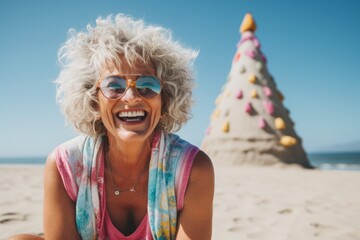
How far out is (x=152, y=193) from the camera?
1.77m

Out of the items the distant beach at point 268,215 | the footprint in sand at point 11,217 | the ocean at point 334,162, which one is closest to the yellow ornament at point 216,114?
the distant beach at point 268,215

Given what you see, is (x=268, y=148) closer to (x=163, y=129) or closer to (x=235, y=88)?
(x=235, y=88)

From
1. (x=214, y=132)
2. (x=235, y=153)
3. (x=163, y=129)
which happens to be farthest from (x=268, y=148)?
(x=163, y=129)

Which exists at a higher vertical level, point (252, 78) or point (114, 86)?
point (252, 78)

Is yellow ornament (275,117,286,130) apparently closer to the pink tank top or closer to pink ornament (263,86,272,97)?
pink ornament (263,86,272,97)

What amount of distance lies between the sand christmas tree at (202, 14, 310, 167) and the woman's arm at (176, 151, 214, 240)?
32.6 feet

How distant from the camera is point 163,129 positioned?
2068mm

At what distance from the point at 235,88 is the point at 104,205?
39.2 feet

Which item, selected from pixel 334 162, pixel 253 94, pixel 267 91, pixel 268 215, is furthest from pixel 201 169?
pixel 334 162

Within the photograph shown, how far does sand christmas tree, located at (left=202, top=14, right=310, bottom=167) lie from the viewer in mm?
11520

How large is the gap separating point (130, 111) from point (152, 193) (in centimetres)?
51

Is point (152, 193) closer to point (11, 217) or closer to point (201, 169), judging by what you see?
point (201, 169)

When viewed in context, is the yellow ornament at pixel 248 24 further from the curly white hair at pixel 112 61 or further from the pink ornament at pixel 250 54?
the curly white hair at pixel 112 61

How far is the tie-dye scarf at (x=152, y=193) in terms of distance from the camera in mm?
1734
